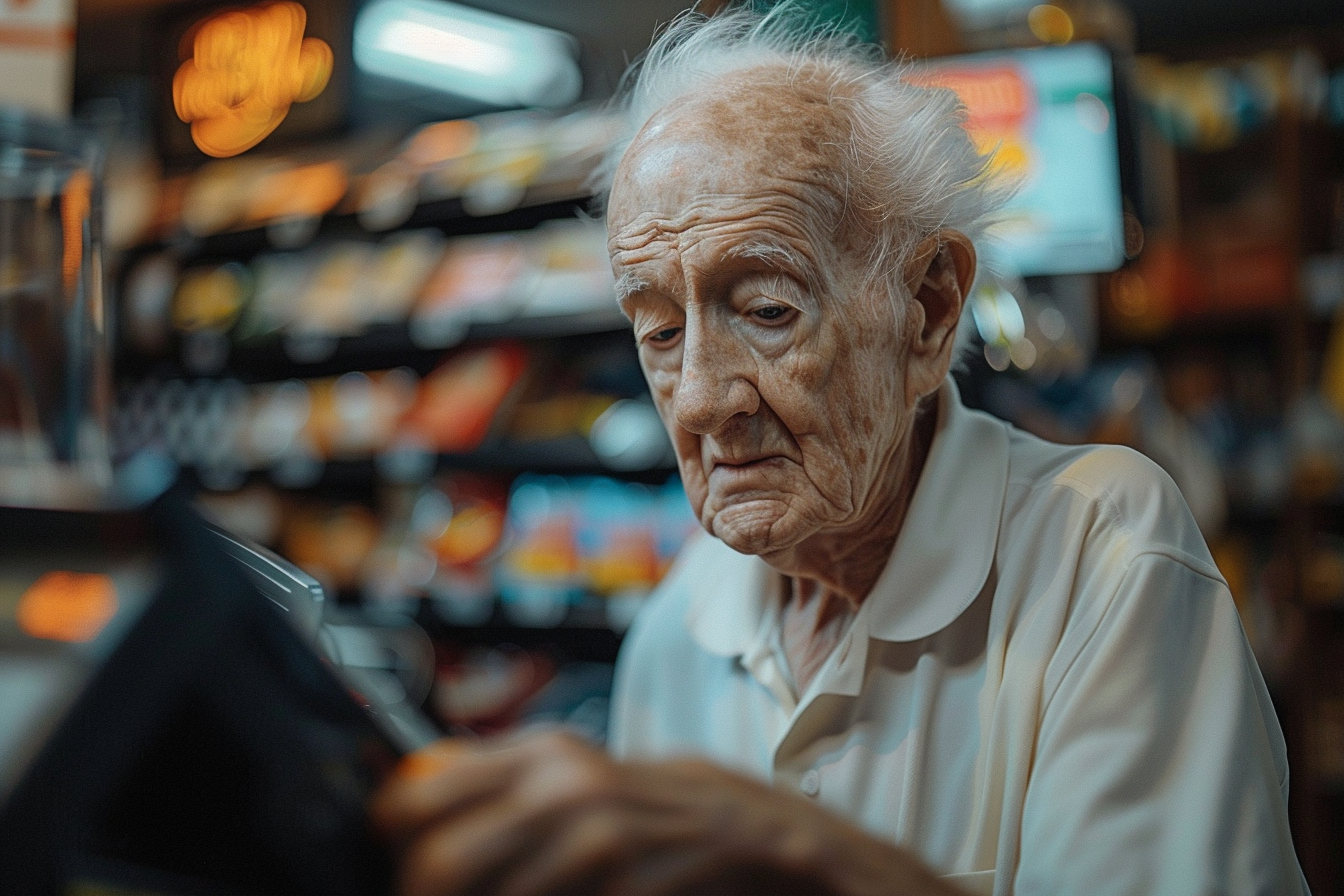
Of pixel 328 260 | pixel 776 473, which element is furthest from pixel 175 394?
pixel 776 473

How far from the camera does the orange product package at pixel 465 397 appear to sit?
3.50 m

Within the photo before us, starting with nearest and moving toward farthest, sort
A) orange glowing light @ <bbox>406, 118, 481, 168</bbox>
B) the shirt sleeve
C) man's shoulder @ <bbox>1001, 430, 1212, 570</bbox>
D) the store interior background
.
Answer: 1. the shirt sleeve
2. man's shoulder @ <bbox>1001, 430, 1212, 570</bbox>
3. the store interior background
4. orange glowing light @ <bbox>406, 118, 481, 168</bbox>

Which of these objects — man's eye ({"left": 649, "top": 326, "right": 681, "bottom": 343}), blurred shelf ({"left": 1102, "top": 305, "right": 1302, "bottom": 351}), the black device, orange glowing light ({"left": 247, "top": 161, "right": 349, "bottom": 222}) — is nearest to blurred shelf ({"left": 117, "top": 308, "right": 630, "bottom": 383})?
orange glowing light ({"left": 247, "top": 161, "right": 349, "bottom": 222})

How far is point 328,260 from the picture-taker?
4035 mm

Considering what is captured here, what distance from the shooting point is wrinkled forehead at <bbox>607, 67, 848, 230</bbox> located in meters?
0.72

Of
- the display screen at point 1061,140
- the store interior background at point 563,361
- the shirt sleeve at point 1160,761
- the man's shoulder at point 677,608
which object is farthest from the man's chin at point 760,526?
the store interior background at point 563,361

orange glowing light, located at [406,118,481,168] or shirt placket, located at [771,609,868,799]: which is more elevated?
orange glowing light, located at [406,118,481,168]

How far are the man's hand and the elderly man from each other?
0.81 feet

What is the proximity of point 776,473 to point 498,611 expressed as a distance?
2752mm

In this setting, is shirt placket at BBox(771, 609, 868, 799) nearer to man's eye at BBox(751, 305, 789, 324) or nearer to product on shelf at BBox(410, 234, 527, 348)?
man's eye at BBox(751, 305, 789, 324)

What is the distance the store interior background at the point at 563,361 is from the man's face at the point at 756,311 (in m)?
1.92

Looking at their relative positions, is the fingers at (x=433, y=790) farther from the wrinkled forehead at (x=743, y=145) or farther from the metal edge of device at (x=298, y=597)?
the wrinkled forehead at (x=743, y=145)

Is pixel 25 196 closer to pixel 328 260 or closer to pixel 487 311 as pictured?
pixel 487 311

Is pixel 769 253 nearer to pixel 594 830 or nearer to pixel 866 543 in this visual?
pixel 866 543
